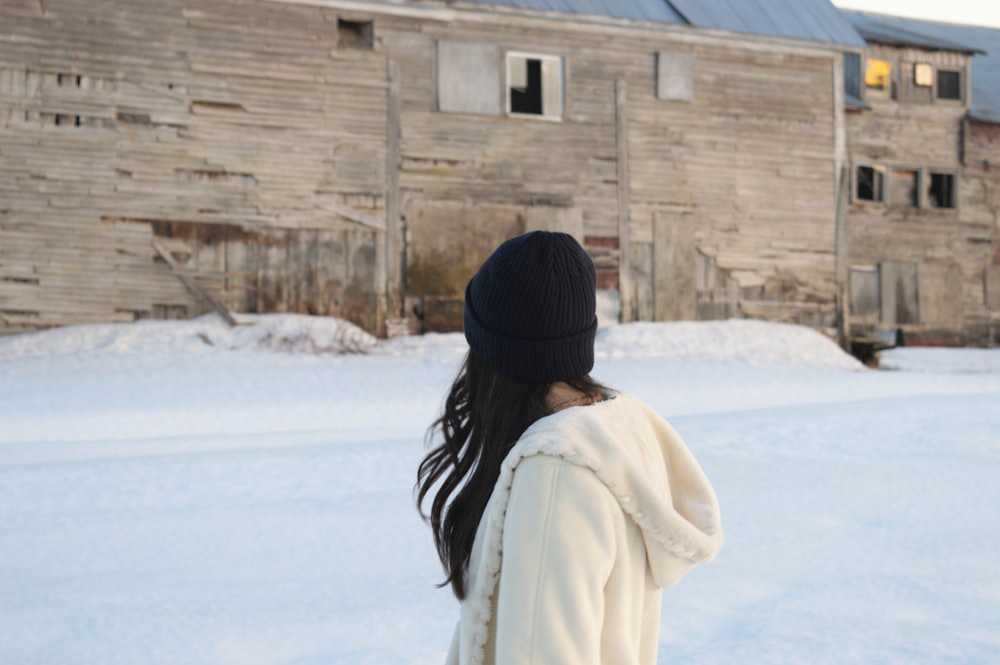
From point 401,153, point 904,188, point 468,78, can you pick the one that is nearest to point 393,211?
point 401,153

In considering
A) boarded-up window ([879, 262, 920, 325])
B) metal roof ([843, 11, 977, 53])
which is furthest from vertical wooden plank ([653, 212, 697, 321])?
metal roof ([843, 11, 977, 53])

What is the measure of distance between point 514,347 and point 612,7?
16.0 m

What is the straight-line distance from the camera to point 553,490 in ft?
4.63

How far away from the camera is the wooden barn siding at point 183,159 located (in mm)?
14109

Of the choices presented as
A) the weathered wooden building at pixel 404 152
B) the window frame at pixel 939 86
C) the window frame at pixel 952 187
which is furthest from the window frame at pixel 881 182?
the weathered wooden building at pixel 404 152

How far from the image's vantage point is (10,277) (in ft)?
46.1

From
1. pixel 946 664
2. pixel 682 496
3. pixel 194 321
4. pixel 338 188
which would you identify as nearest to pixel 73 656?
pixel 682 496

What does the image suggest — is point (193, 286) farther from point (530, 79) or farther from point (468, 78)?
point (530, 79)

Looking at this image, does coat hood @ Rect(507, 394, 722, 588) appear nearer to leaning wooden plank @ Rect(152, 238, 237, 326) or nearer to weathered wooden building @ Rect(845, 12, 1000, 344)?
leaning wooden plank @ Rect(152, 238, 237, 326)

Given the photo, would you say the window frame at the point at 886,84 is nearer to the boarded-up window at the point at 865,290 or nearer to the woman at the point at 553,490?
the boarded-up window at the point at 865,290

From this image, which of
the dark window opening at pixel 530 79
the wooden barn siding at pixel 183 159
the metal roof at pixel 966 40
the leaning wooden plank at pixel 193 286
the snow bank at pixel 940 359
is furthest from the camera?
the metal roof at pixel 966 40

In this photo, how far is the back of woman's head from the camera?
5.21ft

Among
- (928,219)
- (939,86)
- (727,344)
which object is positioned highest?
(939,86)

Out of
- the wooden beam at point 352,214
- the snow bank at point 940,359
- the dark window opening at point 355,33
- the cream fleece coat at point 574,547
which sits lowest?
the snow bank at point 940,359
